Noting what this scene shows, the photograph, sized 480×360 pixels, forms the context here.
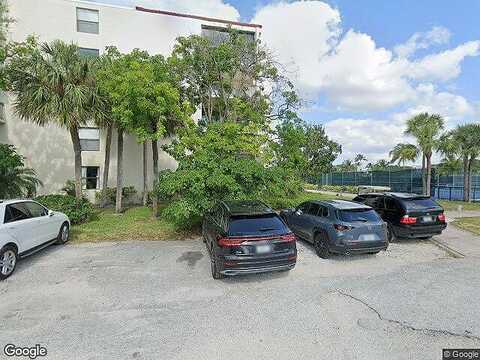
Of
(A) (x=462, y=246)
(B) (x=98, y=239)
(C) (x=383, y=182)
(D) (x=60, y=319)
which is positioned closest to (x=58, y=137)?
(B) (x=98, y=239)

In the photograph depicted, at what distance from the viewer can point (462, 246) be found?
336 inches

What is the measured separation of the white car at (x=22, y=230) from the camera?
5.99 m

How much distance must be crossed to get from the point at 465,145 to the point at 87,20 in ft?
88.4

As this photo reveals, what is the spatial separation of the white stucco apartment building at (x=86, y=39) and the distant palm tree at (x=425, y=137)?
14.7 metres

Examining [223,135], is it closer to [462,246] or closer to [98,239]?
[98,239]

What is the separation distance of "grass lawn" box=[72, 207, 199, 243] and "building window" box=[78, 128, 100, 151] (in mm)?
7205

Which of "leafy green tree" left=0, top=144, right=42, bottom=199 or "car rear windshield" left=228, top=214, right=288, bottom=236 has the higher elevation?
"leafy green tree" left=0, top=144, right=42, bottom=199

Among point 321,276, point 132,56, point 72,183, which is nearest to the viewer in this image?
point 321,276

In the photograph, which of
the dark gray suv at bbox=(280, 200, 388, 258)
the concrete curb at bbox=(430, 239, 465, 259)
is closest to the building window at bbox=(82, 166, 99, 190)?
the dark gray suv at bbox=(280, 200, 388, 258)

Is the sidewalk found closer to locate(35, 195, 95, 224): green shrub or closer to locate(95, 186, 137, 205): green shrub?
locate(35, 195, 95, 224): green shrub

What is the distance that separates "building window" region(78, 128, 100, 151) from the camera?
17.9 meters

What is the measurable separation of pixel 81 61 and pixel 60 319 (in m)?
10.6

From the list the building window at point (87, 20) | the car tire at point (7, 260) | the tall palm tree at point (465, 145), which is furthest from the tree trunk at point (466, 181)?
the building window at point (87, 20)

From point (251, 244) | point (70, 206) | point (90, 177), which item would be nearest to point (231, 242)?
point (251, 244)
